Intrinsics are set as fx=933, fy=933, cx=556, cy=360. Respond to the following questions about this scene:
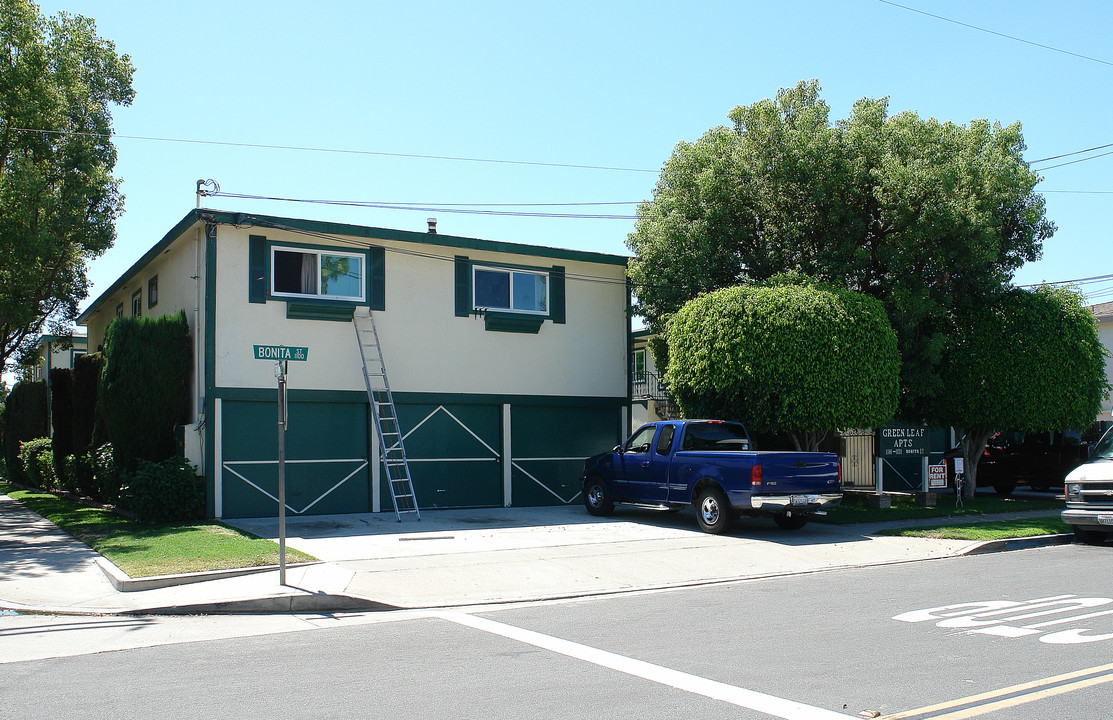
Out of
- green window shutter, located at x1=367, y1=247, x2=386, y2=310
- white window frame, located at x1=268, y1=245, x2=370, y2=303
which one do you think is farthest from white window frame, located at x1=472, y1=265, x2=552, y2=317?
white window frame, located at x1=268, y1=245, x2=370, y2=303

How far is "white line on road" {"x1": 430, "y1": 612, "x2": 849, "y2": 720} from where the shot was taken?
5.71 meters

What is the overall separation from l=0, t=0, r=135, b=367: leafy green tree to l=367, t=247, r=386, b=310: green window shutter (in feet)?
22.7

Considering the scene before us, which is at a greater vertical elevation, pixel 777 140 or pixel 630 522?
pixel 777 140

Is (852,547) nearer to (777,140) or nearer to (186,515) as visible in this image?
(777,140)

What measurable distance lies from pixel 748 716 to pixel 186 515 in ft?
43.5

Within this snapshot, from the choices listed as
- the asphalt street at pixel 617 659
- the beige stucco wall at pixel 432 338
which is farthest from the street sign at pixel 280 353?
the beige stucco wall at pixel 432 338

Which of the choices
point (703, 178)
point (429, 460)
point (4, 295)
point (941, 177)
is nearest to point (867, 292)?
point (941, 177)

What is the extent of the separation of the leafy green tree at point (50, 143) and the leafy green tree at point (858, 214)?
12537mm

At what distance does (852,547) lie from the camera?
1446cm

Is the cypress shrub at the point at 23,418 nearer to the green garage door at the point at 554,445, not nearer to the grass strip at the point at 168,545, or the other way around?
the grass strip at the point at 168,545

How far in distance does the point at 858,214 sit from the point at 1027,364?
4.68 m

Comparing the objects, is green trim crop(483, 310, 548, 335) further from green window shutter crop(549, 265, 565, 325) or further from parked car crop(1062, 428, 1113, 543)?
parked car crop(1062, 428, 1113, 543)

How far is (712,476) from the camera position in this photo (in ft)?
50.3

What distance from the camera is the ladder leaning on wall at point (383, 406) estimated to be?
705 inches
